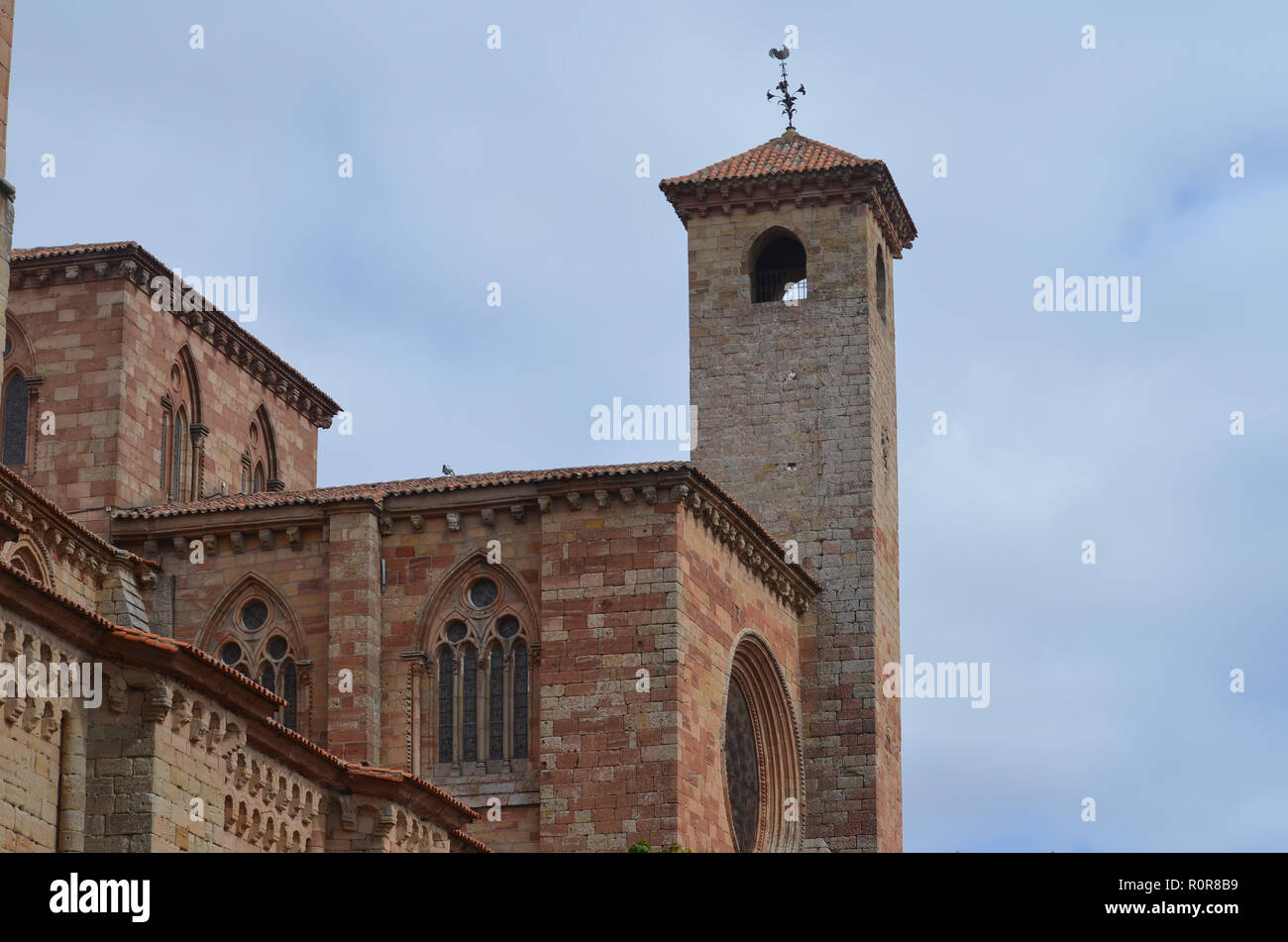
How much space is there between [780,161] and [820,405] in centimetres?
468

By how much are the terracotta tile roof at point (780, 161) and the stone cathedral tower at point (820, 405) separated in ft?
0.14

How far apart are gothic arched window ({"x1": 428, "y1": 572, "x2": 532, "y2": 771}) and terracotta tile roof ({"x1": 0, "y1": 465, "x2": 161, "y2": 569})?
449 cm

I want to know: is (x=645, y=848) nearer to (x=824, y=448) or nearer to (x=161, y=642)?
(x=161, y=642)

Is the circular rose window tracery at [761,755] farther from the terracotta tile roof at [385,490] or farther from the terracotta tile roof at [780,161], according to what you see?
the terracotta tile roof at [780,161]

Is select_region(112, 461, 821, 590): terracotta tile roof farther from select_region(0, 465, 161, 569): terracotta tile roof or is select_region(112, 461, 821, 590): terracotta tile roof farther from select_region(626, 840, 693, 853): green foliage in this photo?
select_region(626, 840, 693, 853): green foliage

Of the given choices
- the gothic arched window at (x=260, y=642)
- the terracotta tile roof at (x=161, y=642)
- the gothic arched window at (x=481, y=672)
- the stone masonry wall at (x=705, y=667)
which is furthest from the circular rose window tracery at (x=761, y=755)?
the terracotta tile roof at (x=161, y=642)

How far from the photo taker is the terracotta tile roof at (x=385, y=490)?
3672 centimetres

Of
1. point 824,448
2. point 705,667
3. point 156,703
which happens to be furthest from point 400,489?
point 156,703

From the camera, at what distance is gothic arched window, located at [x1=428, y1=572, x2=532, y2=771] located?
121 ft

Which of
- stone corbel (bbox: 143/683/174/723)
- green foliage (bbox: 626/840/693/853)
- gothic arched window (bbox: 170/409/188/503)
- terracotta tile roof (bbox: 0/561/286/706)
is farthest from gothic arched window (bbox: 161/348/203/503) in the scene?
stone corbel (bbox: 143/683/174/723)

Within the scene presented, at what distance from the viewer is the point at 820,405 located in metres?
44.9
